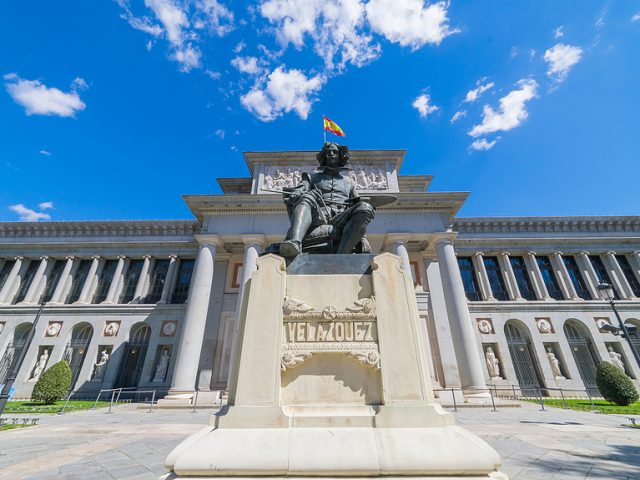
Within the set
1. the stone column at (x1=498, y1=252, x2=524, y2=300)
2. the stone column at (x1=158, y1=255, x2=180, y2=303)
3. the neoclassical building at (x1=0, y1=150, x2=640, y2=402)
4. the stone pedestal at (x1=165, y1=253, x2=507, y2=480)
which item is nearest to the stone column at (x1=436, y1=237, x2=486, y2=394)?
the neoclassical building at (x1=0, y1=150, x2=640, y2=402)

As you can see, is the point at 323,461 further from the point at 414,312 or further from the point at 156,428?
the point at 156,428

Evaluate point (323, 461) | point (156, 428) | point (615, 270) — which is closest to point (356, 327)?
point (323, 461)

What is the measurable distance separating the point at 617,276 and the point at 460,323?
2211cm

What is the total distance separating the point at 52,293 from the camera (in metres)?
28.2

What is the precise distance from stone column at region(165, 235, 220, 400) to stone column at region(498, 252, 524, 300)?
26.1 m

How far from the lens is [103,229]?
98.0 ft

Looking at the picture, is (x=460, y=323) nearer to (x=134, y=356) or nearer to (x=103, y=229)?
(x=134, y=356)

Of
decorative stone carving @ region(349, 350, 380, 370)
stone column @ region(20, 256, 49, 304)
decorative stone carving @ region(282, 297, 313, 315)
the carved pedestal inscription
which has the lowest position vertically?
decorative stone carving @ region(349, 350, 380, 370)

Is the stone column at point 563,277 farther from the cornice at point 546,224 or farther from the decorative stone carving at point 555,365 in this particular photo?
the decorative stone carving at point 555,365

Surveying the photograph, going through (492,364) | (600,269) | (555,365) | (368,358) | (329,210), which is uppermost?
(600,269)

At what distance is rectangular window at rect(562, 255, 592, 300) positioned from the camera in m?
28.3

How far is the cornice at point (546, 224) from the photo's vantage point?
2972 cm

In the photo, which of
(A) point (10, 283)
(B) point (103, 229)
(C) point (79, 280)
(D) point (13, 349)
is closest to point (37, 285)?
(A) point (10, 283)

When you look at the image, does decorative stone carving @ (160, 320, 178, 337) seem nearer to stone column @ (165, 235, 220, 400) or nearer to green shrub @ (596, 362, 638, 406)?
stone column @ (165, 235, 220, 400)
